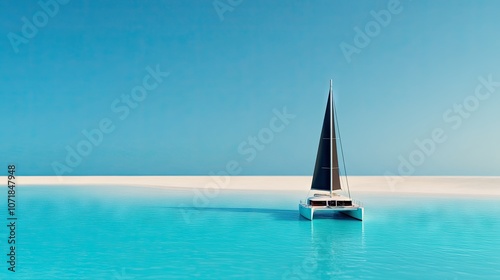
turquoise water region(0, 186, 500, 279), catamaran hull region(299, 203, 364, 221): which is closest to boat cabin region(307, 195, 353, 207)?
catamaran hull region(299, 203, 364, 221)

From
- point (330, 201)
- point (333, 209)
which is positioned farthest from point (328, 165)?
point (333, 209)

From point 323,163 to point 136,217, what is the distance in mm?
17600

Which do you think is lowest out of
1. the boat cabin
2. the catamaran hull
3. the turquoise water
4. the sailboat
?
the turquoise water

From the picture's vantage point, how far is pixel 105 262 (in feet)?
70.1

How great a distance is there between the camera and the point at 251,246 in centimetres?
2572

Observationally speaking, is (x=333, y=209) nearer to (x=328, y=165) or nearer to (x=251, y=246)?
(x=328, y=165)

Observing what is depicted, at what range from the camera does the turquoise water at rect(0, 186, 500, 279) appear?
19.7m

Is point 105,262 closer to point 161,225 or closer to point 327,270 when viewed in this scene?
point 327,270

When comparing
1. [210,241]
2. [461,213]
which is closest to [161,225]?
[210,241]

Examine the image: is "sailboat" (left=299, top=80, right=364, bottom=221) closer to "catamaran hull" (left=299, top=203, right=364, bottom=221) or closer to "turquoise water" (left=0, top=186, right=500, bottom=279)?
"catamaran hull" (left=299, top=203, right=364, bottom=221)

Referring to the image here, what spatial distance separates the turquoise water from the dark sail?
3.48 metres

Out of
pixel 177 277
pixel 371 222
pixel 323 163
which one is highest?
pixel 323 163

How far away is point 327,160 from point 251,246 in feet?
56.3

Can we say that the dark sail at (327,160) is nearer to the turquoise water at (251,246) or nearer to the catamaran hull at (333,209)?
the catamaran hull at (333,209)
